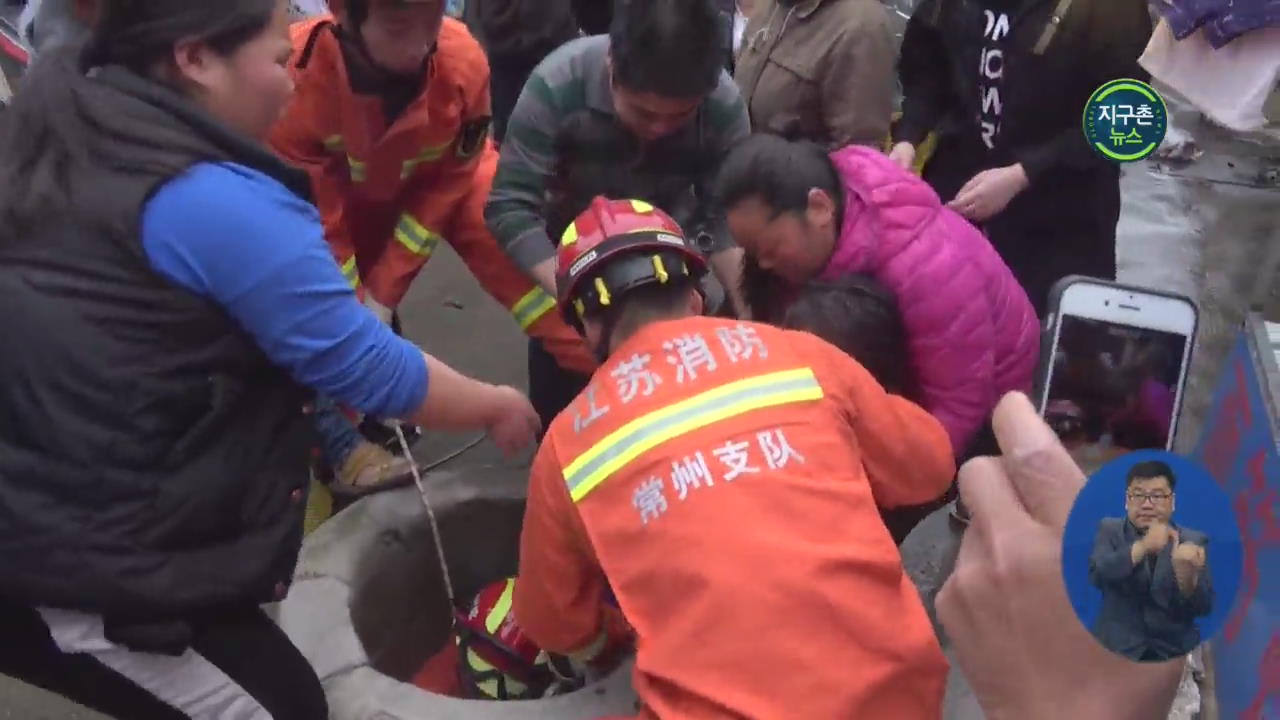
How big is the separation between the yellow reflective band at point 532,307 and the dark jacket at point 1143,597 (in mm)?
1740

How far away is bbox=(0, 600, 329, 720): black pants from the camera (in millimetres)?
1336

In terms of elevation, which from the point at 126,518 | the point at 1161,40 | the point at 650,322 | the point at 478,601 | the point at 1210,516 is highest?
the point at 1210,516

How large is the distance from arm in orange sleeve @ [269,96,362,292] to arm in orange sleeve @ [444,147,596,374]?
25cm

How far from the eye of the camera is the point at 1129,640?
0.59 meters

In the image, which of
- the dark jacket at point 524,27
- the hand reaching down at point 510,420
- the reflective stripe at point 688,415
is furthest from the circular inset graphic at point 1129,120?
the dark jacket at point 524,27

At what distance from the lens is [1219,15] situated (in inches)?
100

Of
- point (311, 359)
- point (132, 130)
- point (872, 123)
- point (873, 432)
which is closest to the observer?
point (132, 130)

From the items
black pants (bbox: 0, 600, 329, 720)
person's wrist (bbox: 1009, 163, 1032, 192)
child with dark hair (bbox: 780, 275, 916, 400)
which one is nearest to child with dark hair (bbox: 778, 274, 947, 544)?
child with dark hair (bbox: 780, 275, 916, 400)

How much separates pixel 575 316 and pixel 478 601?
0.73 m

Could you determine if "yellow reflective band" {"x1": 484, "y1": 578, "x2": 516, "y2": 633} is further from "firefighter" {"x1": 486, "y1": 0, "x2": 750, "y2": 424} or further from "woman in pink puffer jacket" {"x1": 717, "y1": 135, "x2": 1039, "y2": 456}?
"woman in pink puffer jacket" {"x1": 717, "y1": 135, "x2": 1039, "y2": 456}

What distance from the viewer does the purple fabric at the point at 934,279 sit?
177 cm

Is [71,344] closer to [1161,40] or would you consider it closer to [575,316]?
[575,316]

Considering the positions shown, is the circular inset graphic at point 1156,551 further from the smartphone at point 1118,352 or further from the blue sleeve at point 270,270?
the blue sleeve at point 270,270

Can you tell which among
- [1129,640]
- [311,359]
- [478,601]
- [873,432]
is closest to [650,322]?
[873,432]
